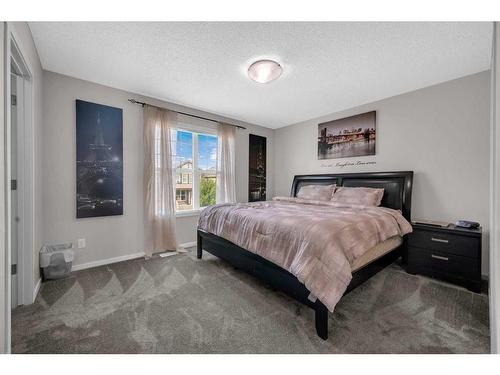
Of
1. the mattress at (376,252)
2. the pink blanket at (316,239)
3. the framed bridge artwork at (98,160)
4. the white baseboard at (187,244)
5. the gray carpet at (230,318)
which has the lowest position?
the gray carpet at (230,318)

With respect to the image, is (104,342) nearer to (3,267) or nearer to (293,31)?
(3,267)

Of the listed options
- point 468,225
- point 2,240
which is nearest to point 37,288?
point 2,240

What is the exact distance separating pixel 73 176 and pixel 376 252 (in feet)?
11.6

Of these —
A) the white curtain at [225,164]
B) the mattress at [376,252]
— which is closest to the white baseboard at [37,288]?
the white curtain at [225,164]

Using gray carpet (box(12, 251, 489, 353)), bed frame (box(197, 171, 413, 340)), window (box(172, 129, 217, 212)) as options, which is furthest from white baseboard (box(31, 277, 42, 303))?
window (box(172, 129, 217, 212))

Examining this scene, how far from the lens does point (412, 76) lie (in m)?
2.45

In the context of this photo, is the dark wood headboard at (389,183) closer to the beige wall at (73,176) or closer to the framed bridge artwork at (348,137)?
the framed bridge artwork at (348,137)

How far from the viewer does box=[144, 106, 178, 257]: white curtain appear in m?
3.01

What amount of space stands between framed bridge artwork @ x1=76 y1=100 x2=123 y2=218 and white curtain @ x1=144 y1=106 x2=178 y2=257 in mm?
336

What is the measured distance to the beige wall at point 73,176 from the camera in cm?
238

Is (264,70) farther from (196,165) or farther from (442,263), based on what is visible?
(442,263)

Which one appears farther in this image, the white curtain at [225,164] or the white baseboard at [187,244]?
the white curtain at [225,164]

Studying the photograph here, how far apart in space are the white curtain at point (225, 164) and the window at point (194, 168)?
0.11m
